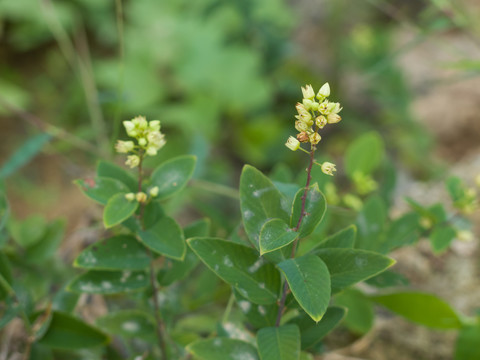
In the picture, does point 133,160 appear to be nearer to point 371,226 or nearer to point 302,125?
point 302,125

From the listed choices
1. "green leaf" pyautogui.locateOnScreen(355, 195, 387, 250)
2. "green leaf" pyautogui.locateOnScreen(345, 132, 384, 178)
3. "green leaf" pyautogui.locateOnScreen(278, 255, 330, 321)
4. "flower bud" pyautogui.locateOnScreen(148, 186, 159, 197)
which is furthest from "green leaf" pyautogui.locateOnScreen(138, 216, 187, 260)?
"green leaf" pyautogui.locateOnScreen(345, 132, 384, 178)

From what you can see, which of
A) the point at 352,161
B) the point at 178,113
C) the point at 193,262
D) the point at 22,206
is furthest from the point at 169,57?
the point at 193,262

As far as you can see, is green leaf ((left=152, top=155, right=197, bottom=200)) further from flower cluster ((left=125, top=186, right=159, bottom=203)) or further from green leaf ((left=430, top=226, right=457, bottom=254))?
green leaf ((left=430, top=226, right=457, bottom=254))

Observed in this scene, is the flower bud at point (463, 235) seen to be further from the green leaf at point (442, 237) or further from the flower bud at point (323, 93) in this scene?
the flower bud at point (323, 93)

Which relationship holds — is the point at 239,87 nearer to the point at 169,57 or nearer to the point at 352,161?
the point at 169,57

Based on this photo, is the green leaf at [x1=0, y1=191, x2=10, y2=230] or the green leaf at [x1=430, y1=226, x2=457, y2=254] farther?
the green leaf at [x1=430, y1=226, x2=457, y2=254]
